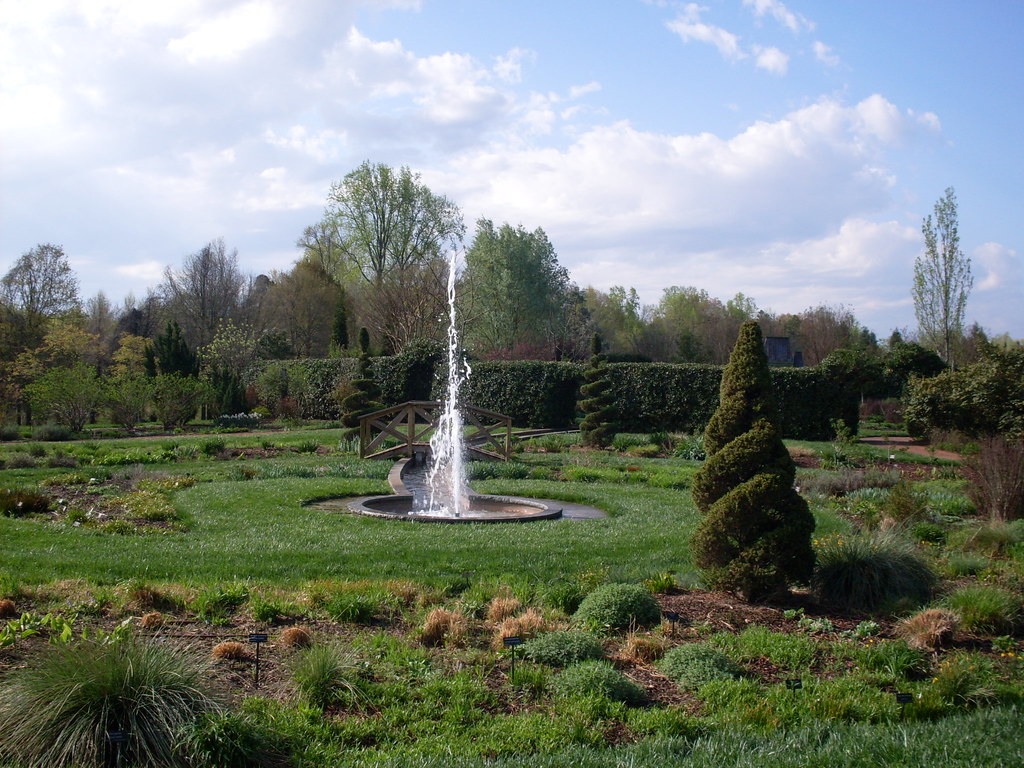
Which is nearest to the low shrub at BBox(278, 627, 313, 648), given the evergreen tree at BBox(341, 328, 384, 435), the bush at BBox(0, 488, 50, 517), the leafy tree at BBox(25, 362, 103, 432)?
the bush at BBox(0, 488, 50, 517)

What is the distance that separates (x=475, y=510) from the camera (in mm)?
13000

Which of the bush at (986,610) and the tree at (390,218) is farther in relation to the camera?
the tree at (390,218)

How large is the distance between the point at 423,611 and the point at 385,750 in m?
2.41

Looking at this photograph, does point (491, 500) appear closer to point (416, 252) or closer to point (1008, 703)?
point (1008, 703)

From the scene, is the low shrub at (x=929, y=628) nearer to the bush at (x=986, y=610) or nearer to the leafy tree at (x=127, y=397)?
the bush at (x=986, y=610)

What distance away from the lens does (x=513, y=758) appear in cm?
400

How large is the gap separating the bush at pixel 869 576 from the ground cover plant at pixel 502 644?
17 cm

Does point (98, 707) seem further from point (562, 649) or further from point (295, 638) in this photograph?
point (562, 649)

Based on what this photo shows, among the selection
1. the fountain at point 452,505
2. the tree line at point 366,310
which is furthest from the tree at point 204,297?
the fountain at point 452,505

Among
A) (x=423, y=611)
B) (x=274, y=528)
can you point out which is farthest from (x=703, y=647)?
(x=274, y=528)

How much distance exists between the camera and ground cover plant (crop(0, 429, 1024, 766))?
13.8ft

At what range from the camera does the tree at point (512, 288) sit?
45.4 metres

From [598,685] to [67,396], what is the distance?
24484 millimetres

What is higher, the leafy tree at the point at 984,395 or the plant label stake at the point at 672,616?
the leafy tree at the point at 984,395
